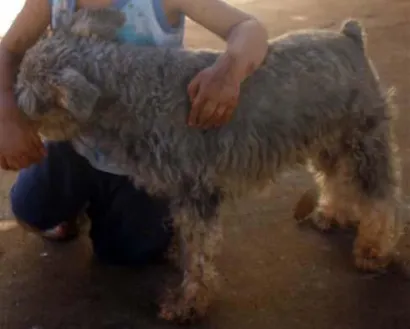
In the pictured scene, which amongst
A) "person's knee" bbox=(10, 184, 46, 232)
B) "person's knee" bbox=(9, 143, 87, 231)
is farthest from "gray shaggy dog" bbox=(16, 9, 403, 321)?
"person's knee" bbox=(10, 184, 46, 232)

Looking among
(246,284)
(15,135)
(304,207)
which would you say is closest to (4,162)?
(15,135)

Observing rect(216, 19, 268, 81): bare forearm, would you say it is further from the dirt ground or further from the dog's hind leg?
the dirt ground

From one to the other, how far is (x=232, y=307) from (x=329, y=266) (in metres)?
0.31

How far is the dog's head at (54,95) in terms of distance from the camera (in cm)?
166

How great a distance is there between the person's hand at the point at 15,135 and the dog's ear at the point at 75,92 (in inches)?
5.3

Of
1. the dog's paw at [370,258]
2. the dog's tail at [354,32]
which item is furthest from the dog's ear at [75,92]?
the dog's paw at [370,258]

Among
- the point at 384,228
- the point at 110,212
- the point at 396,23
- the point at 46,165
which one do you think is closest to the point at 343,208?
the point at 384,228

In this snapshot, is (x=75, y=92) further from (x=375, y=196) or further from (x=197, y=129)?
(x=375, y=196)

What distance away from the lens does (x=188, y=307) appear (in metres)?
1.89

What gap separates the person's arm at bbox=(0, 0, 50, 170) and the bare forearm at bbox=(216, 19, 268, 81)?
1.53ft

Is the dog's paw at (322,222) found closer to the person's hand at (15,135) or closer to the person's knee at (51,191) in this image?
the person's knee at (51,191)

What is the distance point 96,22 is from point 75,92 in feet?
0.62

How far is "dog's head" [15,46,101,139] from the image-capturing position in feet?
5.44

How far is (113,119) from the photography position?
1775mm
